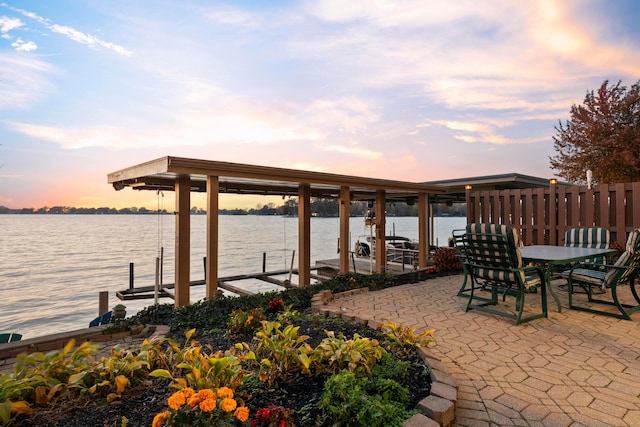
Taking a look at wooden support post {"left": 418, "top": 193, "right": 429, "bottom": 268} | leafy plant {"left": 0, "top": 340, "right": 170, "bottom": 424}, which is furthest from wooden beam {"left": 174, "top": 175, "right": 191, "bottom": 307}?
wooden support post {"left": 418, "top": 193, "right": 429, "bottom": 268}

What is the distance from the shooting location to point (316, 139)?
1154cm

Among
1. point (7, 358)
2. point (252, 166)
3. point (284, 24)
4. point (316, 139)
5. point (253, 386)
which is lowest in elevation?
point (7, 358)

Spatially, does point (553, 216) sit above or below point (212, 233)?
above

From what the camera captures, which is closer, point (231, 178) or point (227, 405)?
point (227, 405)

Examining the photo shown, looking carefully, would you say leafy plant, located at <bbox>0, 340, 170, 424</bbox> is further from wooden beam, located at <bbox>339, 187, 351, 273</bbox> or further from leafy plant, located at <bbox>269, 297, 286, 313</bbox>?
wooden beam, located at <bbox>339, 187, 351, 273</bbox>

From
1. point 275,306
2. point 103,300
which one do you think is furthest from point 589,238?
point 103,300

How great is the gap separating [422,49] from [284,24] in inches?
124

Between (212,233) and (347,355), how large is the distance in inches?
127

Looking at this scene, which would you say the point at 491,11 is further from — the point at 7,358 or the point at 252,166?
the point at 7,358

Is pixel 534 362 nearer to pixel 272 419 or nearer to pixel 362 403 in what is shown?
pixel 362 403

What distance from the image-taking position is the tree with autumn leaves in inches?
473

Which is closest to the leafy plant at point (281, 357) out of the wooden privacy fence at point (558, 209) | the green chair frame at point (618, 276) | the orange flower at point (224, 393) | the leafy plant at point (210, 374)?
the leafy plant at point (210, 374)

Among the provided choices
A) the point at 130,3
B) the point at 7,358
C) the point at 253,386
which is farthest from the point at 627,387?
the point at 130,3

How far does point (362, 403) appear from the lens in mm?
1994
